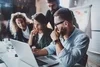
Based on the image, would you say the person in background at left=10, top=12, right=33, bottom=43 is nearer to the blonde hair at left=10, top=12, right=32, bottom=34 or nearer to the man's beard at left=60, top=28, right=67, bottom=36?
the blonde hair at left=10, top=12, right=32, bottom=34

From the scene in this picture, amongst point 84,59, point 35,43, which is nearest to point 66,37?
point 84,59

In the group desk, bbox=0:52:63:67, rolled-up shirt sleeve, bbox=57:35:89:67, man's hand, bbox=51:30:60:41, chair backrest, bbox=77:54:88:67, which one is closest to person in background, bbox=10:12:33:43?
desk, bbox=0:52:63:67

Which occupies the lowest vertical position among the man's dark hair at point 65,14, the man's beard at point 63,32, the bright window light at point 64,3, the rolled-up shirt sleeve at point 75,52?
the rolled-up shirt sleeve at point 75,52

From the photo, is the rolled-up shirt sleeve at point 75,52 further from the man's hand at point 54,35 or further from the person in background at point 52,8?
the person in background at point 52,8

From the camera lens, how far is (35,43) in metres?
1.77

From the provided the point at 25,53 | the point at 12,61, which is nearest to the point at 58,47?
the point at 25,53

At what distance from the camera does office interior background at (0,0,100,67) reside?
122cm

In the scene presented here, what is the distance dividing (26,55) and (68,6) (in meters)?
0.73

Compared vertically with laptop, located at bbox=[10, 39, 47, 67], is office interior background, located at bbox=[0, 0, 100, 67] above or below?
above

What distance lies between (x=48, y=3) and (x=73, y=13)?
350 millimetres

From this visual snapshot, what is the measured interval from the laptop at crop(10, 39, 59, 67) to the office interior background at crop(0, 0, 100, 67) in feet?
1.03

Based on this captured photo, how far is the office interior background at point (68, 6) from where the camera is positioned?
1.22 m

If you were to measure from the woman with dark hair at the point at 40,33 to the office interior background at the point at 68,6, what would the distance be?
75 mm

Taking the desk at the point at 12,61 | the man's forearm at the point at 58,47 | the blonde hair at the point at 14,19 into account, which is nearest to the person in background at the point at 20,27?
the blonde hair at the point at 14,19
